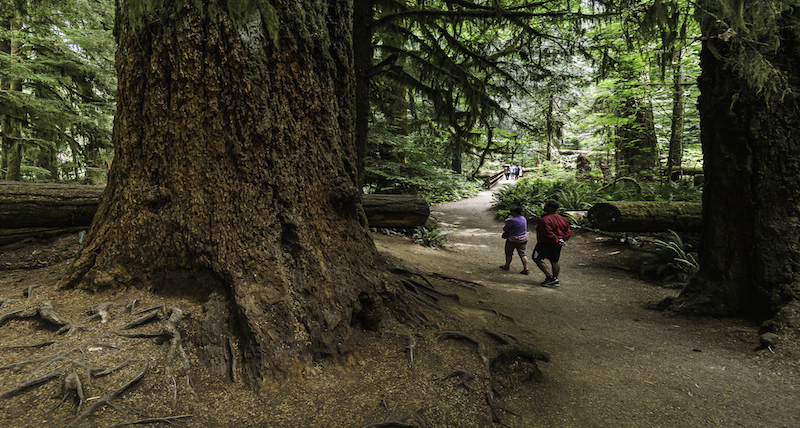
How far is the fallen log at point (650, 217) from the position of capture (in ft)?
28.0

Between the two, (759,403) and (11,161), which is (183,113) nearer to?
(759,403)

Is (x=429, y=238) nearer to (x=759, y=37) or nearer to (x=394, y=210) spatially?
(x=394, y=210)

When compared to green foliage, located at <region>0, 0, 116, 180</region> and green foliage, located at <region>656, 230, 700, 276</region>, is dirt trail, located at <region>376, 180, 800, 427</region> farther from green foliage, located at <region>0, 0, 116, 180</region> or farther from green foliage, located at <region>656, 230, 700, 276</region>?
green foliage, located at <region>0, 0, 116, 180</region>

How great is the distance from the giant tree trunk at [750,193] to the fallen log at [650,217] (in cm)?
322

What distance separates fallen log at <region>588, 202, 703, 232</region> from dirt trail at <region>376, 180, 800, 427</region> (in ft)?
4.82

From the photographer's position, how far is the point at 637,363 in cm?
405

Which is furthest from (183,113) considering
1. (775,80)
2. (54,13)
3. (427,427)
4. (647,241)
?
(647,241)

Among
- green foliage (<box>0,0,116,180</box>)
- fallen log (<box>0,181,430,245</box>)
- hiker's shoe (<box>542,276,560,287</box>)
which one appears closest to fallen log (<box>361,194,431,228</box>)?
hiker's shoe (<box>542,276,560,287</box>)

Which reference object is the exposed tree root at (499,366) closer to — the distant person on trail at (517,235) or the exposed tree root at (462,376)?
the exposed tree root at (462,376)

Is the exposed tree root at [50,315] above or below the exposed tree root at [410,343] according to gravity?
above

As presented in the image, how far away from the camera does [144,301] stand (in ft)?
9.50

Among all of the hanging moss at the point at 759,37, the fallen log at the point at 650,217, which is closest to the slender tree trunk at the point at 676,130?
the fallen log at the point at 650,217

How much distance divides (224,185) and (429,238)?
8828 mm

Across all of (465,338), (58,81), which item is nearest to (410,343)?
(465,338)
